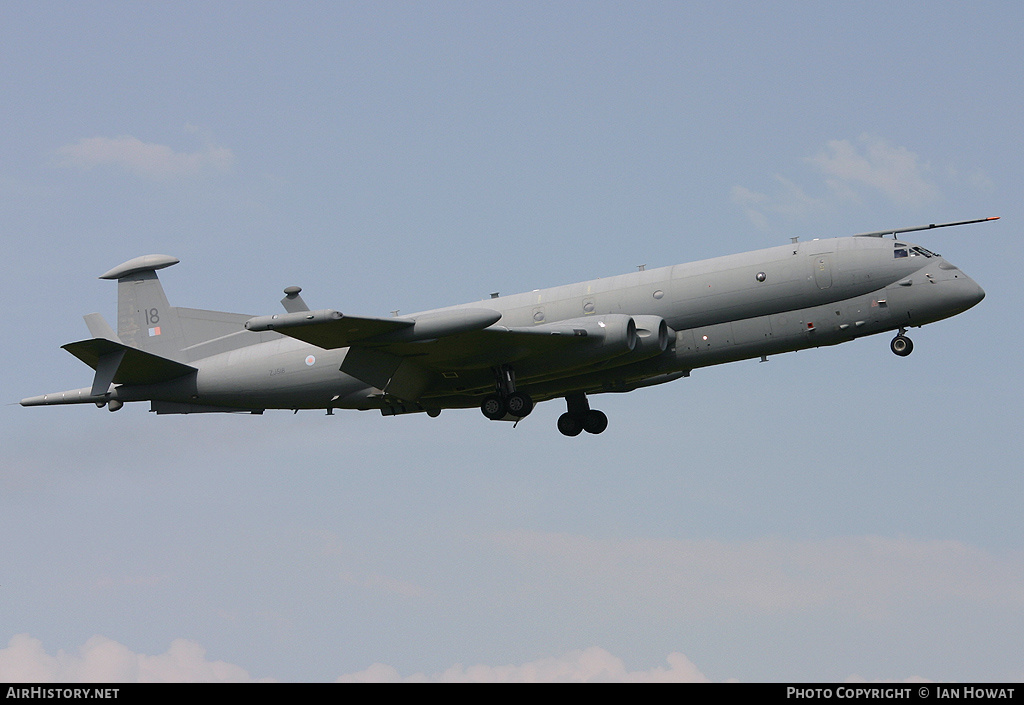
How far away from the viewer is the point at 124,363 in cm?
2936

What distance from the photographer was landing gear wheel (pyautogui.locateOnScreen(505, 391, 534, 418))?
28.3 meters

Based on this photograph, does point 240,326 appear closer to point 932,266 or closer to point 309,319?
point 309,319

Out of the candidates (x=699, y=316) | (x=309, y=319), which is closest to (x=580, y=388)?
(x=699, y=316)

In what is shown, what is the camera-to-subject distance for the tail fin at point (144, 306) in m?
31.9

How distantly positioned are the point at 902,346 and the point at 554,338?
8094mm

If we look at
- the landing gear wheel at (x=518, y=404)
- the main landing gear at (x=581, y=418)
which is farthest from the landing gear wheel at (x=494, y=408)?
the main landing gear at (x=581, y=418)

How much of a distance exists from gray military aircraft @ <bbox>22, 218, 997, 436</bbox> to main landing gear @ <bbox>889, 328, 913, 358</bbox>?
0.11ft

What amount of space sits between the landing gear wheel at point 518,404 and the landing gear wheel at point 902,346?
861 centimetres

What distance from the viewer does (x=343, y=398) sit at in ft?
96.7

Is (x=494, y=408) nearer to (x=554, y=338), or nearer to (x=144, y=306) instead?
(x=554, y=338)

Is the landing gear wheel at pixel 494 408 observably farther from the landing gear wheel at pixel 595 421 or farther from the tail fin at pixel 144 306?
the tail fin at pixel 144 306

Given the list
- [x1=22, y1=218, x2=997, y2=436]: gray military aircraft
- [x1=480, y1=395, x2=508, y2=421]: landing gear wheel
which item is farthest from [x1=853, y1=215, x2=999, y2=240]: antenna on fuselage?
[x1=480, y1=395, x2=508, y2=421]: landing gear wheel

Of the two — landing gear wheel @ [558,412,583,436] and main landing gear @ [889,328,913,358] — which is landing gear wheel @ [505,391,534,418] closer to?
landing gear wheel @ [558,412,583,436]
